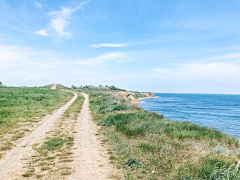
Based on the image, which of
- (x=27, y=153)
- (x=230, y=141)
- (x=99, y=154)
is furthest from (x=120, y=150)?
(x=230, y=141)

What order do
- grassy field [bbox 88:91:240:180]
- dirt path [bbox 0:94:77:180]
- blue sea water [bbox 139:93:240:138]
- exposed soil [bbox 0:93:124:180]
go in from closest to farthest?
grassy field [bbox 88:91:240:180] < exposed soil [bbox 0:93:124:180] < dirt path [bbox 0:94:77:180] < blue sea water [bbox 139:93:240:138]

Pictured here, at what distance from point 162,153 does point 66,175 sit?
13.1ft

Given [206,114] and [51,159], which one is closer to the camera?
[51,159]

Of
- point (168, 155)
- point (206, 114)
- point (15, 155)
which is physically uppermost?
point (168, 155)

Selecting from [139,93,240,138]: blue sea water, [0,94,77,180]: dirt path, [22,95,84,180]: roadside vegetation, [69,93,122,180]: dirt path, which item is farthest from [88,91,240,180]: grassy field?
[139,93,240,138]: blue sea water

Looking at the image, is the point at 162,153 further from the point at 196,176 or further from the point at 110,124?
the point at 110,124

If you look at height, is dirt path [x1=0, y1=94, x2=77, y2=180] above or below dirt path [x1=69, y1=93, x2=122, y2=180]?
below

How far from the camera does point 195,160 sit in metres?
6.49

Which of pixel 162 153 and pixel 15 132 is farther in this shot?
pixel 15 132

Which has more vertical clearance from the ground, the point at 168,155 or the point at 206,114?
the point at 168,155

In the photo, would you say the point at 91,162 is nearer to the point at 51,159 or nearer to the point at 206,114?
the point at 51,159

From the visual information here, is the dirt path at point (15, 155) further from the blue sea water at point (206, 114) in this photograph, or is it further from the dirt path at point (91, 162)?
the blue sea water at point (206, 114)

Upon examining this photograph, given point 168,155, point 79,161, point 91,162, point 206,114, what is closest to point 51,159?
point 79,161

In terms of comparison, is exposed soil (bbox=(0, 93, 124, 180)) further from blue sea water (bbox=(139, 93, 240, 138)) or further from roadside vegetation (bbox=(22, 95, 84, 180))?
blue sea water (bbox=(139, 93, 240, 138))
